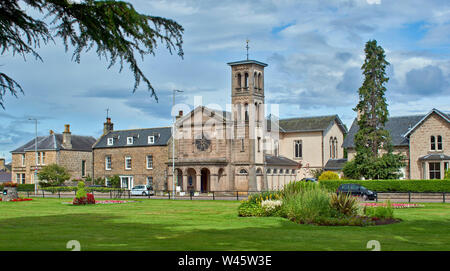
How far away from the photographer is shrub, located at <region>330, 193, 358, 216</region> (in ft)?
67.8

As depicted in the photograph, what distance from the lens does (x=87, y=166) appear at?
78.3 m

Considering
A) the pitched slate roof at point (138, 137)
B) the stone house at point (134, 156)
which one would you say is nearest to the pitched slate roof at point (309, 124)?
the pitched slate roof at point (138, 137)

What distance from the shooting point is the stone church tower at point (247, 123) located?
61.5 meters

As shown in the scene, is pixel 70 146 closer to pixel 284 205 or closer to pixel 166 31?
pixel 284 205

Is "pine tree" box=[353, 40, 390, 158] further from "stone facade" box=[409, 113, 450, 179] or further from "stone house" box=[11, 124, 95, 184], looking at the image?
"stone house" box=[11, 124, 95, 184]

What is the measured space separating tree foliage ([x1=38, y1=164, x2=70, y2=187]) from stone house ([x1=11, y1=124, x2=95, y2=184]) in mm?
3936

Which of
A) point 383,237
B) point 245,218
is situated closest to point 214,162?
point 245,218

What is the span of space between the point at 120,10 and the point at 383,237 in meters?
10.5

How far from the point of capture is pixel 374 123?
5366 centimetres

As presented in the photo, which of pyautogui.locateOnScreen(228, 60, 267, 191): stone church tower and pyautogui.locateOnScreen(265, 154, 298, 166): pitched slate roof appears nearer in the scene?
pyautogui.locateOnScreen(228, 60, 267, 191): stone church tower

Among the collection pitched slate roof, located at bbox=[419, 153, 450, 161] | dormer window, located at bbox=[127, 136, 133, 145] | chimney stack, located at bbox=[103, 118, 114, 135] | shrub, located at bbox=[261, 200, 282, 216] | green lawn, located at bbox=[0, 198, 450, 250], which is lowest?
green lawn, located at bbox=[0, 198, 450, 250]

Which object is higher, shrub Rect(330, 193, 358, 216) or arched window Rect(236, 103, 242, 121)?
arched window Rect(236, 103, 242, 121)

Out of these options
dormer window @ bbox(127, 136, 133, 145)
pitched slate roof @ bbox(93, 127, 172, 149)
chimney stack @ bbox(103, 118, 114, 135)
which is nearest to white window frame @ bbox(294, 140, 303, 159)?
pitched slate roof @ bbox(93, 127, 172, 149)

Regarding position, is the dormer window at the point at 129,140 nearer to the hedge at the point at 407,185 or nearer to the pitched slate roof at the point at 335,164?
the pitched slate roof at the point at 335,164
